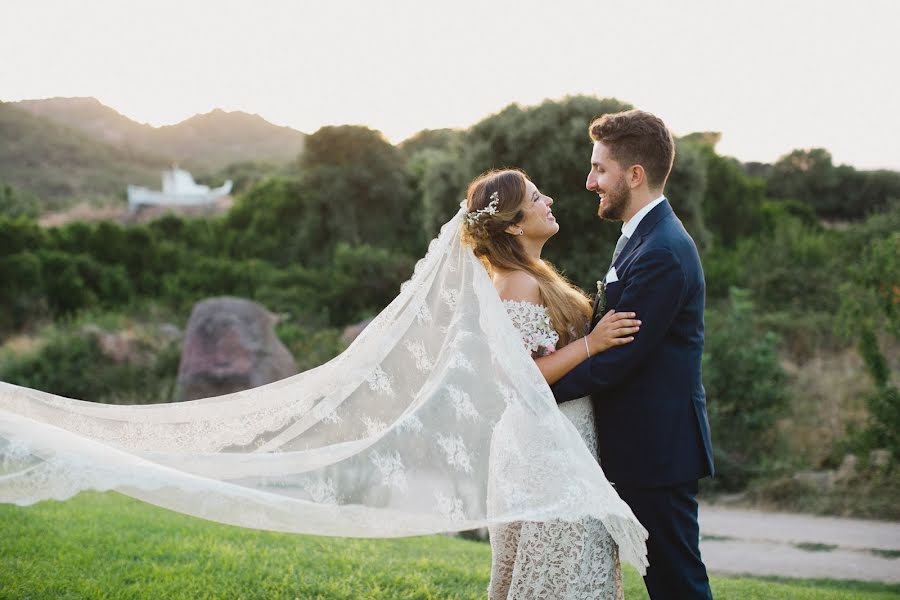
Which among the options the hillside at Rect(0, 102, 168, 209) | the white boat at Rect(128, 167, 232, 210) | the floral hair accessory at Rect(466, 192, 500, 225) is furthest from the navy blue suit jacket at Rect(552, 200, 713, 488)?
the white boat at Rect(128, 167, 232, 210)

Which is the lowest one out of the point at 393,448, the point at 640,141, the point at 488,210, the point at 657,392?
the point at 393,448

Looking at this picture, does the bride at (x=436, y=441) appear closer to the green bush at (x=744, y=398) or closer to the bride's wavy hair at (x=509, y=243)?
the bride's wavy hair at (x=509, y=243)

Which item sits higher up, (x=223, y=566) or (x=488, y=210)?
(x=488, y=210)

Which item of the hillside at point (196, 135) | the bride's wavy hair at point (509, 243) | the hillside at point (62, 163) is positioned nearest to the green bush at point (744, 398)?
the bride's wavy hair at point (509, 243)

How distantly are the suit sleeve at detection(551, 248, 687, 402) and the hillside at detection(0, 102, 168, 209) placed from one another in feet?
85.1

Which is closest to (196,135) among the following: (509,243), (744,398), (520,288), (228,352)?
(228,352)

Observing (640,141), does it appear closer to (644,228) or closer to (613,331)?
(644,228)

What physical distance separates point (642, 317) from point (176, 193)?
1122 inches

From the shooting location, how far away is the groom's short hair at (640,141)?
360 centimetres

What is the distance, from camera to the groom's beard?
3.68 meters

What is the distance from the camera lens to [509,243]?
380 centimetres

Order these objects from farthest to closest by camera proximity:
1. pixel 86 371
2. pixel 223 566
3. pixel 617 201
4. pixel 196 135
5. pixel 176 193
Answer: pixel 196 135 → pixel 176 193 → pixel 86 371 → pixel 223 566 → pixel 617 201

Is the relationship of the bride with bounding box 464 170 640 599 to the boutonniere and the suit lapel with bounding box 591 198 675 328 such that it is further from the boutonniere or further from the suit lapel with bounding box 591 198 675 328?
the suit lapel with bounding box 591 198 675 328

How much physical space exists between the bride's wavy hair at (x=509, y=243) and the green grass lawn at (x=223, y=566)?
83.4 inches
